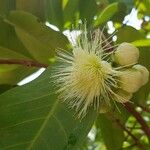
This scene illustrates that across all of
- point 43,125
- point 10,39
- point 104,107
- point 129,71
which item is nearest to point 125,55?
point 129,71

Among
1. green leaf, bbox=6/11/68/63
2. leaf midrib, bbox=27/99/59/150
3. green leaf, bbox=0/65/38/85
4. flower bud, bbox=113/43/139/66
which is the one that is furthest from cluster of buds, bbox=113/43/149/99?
green leaf, bbox=0/65/38/85

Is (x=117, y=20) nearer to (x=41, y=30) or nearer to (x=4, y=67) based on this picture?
(x=41, y=30)

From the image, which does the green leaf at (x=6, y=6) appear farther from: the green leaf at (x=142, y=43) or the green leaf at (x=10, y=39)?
the green leaf at (x=142, y=43)

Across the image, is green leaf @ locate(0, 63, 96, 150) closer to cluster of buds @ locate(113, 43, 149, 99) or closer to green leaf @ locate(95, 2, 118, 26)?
cluster of buds @ locate(113, 43, 149, 99)

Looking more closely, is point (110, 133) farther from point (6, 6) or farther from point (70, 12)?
point (6, 6)

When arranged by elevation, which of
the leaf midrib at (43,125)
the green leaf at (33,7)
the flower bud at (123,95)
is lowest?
the leaf midrib at (43,125)

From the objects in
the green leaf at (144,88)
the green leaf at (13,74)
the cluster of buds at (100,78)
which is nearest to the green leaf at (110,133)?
the green leaf at (144,88)
